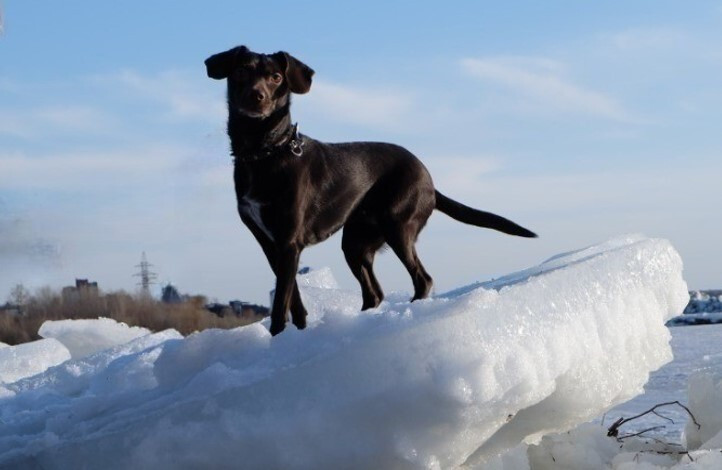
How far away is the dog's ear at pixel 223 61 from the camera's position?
5.15 meters

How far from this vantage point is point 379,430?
131 inches

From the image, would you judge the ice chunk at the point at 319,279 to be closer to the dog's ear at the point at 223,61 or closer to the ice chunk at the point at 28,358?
the dog's ear at the point at 223,61

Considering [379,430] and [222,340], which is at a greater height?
[222,340]

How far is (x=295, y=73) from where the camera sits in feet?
17.2

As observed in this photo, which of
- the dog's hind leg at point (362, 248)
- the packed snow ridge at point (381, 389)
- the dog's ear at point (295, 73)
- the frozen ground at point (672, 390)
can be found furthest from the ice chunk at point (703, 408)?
the dog's ear at point (295, 73)

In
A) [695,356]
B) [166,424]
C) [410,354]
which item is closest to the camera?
[410,354]

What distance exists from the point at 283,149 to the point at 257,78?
1.20ft

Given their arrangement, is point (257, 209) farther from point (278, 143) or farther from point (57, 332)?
point (57, 332)

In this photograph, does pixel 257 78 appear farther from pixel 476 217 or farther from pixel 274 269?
pixel 476 217

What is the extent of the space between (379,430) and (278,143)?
2188 mm

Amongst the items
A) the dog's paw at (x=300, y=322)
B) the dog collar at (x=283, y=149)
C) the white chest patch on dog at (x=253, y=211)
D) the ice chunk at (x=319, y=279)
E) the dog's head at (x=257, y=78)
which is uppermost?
the dog's head at (x=257, y=78)

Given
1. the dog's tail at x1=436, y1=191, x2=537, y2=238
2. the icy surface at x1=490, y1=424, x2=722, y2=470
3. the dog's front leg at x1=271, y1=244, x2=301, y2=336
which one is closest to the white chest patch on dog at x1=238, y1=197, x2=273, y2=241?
the dog's front leg at x1=271, y1=244, x2=301, y2=336

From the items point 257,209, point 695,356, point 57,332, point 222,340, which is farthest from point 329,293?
point 695,356

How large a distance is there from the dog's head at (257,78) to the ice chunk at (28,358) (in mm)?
3202
